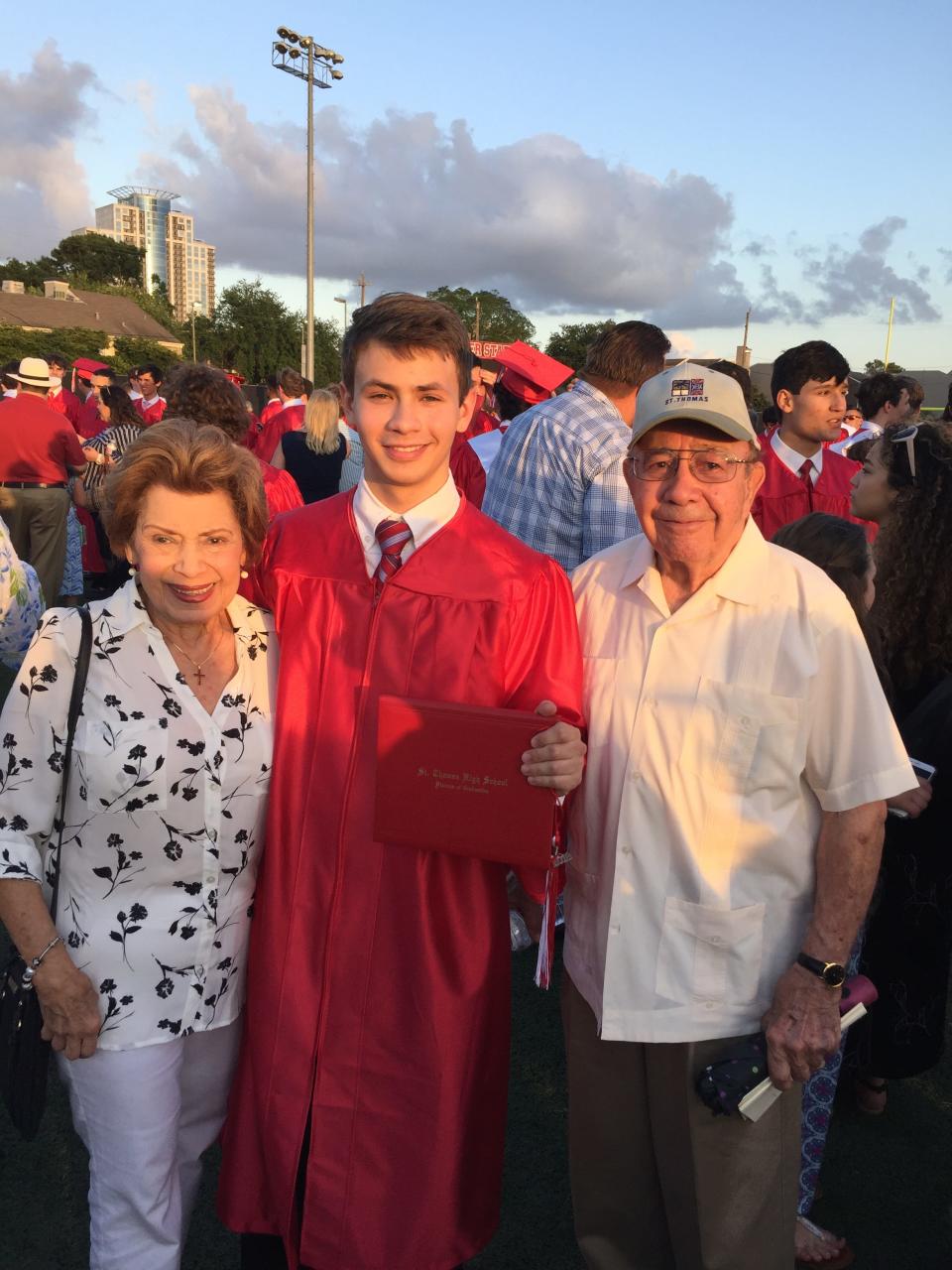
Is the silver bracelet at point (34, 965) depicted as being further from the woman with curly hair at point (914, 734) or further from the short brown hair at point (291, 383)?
the short brown hair at point (291, 383)

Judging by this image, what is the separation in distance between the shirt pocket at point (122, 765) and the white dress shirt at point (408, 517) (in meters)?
0.59

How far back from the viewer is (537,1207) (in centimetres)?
281

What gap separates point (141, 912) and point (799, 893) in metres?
1.38

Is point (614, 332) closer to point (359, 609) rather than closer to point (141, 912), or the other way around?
point (359, 609)

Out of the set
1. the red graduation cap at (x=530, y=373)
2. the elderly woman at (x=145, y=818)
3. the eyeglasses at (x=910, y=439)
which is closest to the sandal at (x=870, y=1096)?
the eyeglasses at (x=910, y=439)

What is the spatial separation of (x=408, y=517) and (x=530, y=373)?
155 inches

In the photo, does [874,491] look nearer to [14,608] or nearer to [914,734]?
[914,734]

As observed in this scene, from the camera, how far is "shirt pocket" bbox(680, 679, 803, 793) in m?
1.87

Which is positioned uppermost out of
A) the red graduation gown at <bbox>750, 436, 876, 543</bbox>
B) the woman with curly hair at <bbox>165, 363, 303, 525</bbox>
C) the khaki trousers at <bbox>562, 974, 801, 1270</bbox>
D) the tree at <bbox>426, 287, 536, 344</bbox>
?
the tree at <bbox>426, 287, 536, 344</bbox>

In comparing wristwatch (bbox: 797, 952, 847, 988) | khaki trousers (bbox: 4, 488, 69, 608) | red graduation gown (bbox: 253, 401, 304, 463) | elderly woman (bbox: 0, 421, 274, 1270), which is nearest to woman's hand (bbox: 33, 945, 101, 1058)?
elderly woman (bbox: 0, 421, 274, 1270)

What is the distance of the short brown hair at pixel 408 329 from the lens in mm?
2098

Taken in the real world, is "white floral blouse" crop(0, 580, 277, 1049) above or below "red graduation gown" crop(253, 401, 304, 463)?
below

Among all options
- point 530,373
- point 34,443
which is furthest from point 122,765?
point 34,443

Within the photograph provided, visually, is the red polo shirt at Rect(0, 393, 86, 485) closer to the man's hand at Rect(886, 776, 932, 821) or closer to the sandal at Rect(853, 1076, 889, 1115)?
the sandal at Rect(853, 1076, 889, 1115)
